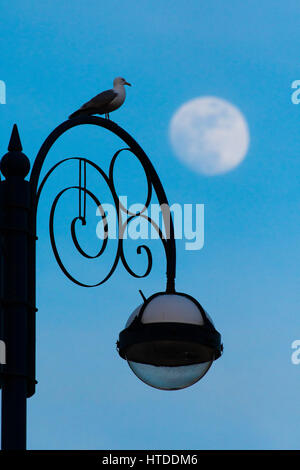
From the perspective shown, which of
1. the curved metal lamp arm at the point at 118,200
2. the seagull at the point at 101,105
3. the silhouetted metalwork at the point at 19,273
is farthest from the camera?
the seagull at the point at 101,105

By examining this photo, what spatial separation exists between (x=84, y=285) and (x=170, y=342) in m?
0.77

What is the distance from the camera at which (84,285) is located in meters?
8.01

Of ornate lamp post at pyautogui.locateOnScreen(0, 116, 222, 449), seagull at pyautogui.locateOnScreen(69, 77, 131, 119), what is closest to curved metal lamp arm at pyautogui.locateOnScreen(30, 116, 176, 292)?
ornate lamp post at pyautogui.locateOnScreen(0, 116, 222, 449)

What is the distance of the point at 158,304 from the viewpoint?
26.5 ft

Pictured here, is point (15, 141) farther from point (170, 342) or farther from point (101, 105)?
point (101, 105)

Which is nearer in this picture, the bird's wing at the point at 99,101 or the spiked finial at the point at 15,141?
the spiked finial at the point at 15,141

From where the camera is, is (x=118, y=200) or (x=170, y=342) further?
(x=118, y=200)

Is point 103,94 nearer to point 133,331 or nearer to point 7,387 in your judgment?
point 133,331

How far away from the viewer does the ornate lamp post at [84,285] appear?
7.17 meters

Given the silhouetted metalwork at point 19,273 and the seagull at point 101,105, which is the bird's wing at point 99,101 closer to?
the seagull at point 101,105

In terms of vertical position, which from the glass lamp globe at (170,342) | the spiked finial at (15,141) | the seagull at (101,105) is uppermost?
the seagull at (101,105)

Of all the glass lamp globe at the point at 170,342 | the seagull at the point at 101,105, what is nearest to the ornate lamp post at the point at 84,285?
the glass lamp globe at the point at 170,342

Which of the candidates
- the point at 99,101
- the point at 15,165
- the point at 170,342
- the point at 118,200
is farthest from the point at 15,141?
the point at 99,101
